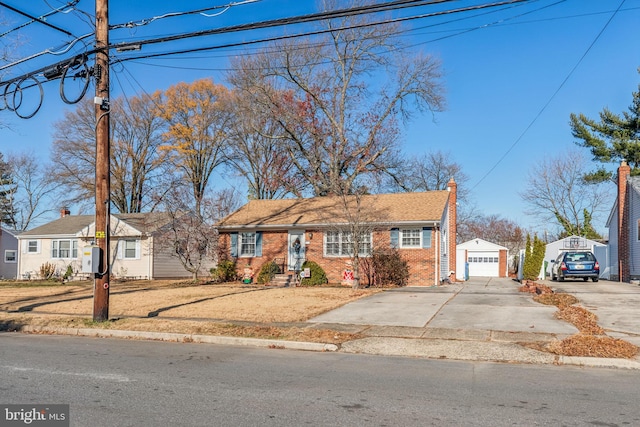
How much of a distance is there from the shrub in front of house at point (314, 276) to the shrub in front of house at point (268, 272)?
5.18 feet

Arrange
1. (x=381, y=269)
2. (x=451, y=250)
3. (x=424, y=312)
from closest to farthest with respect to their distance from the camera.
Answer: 1. (x=424, y=312)
2. (x=381, y=269)
3. (x=451, y=250)

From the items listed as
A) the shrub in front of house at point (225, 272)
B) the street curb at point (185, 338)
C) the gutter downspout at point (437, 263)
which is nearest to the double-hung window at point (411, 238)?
the gutter downspout at point (437, 263)

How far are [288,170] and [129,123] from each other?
51.2 feet

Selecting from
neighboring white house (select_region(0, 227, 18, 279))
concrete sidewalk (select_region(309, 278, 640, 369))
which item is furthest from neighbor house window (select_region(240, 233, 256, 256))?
neighboring white house (select_region(0, 227, 18, 279))

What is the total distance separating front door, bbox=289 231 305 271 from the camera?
89.7 feet

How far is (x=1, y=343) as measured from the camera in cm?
1075

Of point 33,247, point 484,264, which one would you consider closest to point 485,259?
point 484,264

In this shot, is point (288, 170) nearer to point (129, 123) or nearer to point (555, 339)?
point (129, 123)

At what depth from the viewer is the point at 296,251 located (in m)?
27.5

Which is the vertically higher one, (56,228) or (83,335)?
(56,228)

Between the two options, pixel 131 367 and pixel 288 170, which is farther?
pixel 288 170

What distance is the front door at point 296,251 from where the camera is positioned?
1076 inches

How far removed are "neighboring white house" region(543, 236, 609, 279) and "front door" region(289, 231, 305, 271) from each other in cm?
1675

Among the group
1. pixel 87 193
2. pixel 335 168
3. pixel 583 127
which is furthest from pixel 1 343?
pixel 583 127
